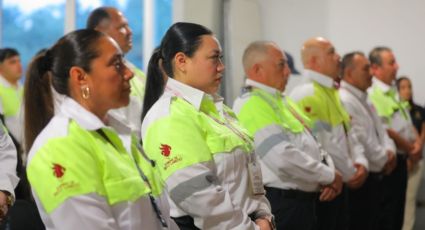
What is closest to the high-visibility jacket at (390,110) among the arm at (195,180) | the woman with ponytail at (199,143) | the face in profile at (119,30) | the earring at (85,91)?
the face in profile at (119,30)

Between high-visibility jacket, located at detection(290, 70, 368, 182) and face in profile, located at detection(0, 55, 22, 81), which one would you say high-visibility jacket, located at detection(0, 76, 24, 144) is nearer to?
face in profile, located at detection(0, 55, 22, 81)

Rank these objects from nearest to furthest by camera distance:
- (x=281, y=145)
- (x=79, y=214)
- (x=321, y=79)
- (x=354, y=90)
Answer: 1. (x=79, y=214)
2. (x=281, y=145)
3. (x=321, y=79)
4. (x=354, y=90)

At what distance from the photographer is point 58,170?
1632 millimetres

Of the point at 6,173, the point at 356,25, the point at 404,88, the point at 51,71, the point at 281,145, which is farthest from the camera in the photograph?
the point at 356,25

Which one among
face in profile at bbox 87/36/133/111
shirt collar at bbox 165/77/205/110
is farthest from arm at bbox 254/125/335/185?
face in profile at bbox 87/36/133/111

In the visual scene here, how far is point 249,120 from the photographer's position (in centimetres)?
299

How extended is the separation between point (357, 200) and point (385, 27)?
2111 mm

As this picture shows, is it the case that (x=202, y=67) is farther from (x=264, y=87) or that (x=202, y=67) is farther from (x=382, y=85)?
(x=382, y=85)

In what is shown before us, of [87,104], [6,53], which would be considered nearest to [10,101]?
[6,53]

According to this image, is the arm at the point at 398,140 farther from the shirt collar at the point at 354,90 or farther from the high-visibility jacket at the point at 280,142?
the high-visibility jacket at the point at 280,142

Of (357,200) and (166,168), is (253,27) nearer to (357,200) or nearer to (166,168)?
(357,200)

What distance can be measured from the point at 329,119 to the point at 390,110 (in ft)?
4.74

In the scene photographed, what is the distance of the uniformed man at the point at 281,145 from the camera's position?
295 cm

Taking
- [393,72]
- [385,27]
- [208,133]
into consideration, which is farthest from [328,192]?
[385,27]
